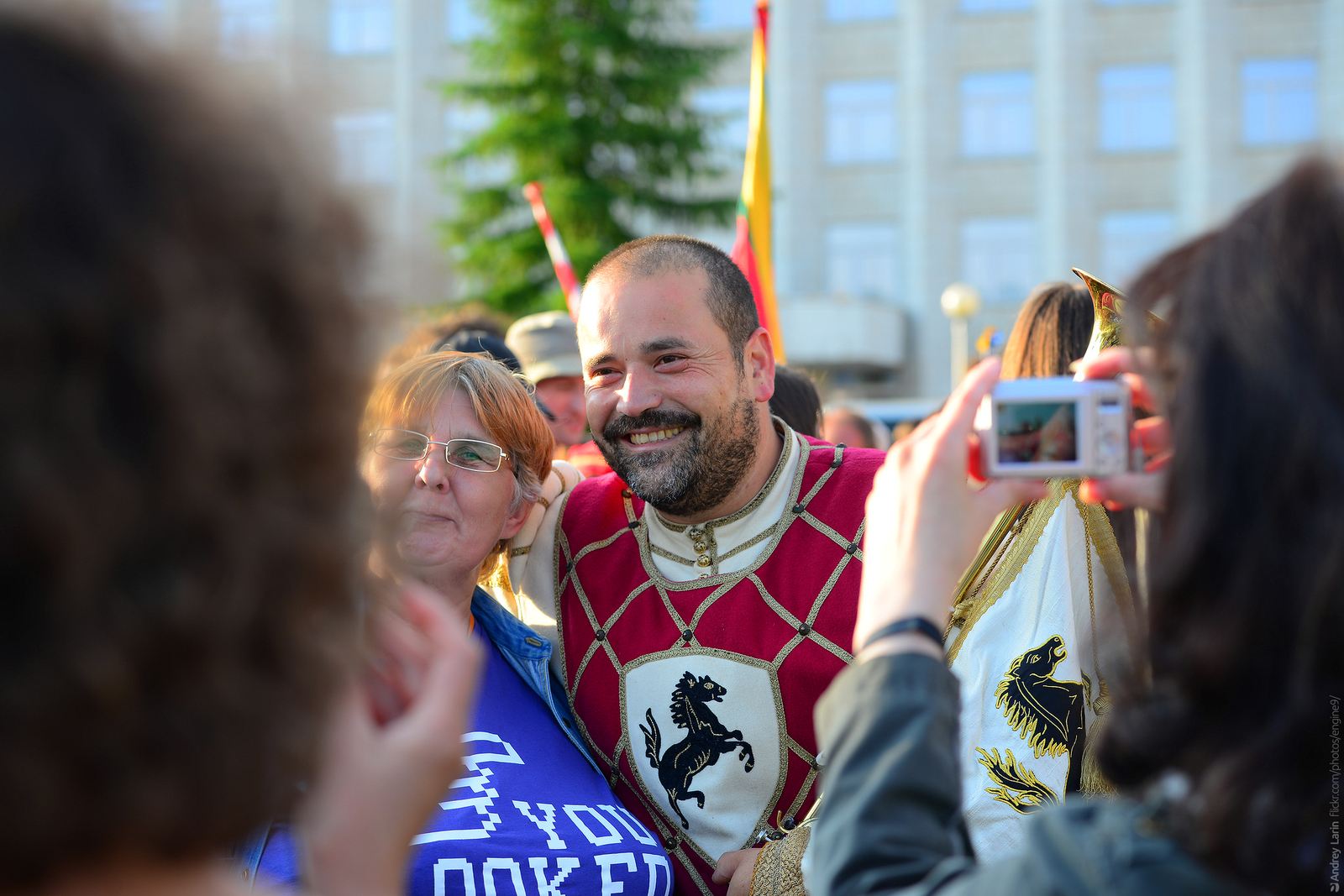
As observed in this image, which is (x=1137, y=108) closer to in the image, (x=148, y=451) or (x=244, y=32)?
(x=244, y=32)

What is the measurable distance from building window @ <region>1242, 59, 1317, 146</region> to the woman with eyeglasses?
20.5 meters

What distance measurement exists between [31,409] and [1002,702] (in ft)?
6.06

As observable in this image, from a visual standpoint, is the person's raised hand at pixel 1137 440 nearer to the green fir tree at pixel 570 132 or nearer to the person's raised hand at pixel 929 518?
the person's raised hand at pixel 929 518

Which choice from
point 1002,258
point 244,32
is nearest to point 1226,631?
point 244,32

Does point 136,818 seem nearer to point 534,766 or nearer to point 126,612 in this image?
point 126,612

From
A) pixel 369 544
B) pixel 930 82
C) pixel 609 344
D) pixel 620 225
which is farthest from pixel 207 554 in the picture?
pixel 930 82

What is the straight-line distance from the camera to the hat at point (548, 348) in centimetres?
534

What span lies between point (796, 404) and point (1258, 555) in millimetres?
3041

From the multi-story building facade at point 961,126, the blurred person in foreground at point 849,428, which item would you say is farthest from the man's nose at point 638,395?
the multi-story building facade at point 961,126

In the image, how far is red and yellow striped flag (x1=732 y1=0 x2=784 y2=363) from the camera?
5.15 meters

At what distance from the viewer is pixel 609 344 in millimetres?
2953

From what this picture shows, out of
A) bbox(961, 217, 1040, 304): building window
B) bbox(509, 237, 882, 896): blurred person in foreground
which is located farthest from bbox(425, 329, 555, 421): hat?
bbox(961, 217, 1040, 304): building window

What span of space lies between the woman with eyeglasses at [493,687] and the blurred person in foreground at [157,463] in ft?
4.33

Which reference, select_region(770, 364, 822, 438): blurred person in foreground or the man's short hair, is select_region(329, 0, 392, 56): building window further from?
the man's short hair
